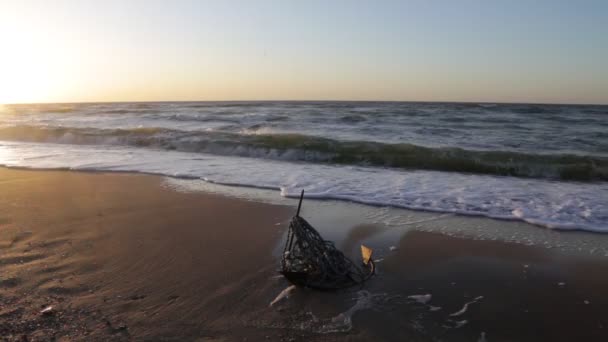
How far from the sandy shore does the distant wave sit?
20.0 ft

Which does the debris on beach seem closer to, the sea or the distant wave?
the sea

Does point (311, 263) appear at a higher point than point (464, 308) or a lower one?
higher

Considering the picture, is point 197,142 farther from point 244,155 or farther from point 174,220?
point 174,220

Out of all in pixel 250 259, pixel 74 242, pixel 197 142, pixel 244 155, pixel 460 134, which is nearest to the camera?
pixel 250 259

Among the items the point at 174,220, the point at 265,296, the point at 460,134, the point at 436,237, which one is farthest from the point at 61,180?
the point at 460,134

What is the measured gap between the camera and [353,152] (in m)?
12.5

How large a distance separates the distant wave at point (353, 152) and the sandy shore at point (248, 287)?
6097 millimetres

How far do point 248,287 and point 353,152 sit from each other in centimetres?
912

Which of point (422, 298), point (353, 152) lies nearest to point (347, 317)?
point (422, 298)

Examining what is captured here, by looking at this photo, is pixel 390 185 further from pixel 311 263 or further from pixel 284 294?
pixel 284 294

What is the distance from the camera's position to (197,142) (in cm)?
1489

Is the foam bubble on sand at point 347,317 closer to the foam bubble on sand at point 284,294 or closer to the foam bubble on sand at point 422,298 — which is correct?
the foam bubble on sand at point 422,298

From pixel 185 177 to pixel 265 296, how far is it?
5.76m

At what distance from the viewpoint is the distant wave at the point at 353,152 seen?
10.4 meters
